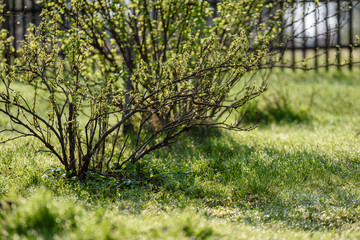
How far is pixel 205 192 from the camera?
425 centimetres

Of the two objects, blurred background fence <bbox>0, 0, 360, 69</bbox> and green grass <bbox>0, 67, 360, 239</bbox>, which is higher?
blurred background fence <bbox>0, 0, 360, 69</bbox>

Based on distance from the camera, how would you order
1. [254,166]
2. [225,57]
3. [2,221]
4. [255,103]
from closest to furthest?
[2,221] → [225,57] → [254,166] → [255,103]

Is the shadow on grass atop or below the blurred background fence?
below

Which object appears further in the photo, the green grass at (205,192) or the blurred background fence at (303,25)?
the blurred background fence at (303,25)

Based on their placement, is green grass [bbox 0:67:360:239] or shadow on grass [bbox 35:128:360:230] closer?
green grass [bbox 0:67:360:239]

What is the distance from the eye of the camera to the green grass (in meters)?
2.72

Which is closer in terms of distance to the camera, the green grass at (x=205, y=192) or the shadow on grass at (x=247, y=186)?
the green grass at (x=205, y=192)

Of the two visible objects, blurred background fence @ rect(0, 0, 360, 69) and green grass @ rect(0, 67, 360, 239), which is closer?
green grass @ rect(0, 67, 360, 239)

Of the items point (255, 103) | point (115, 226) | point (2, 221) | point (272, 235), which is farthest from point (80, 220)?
point (255, 103)

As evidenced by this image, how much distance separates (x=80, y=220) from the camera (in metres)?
2.67

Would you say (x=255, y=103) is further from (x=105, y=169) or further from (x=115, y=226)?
(x=115, y=226)

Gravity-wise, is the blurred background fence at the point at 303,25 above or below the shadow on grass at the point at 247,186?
above

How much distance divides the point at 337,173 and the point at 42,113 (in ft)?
19.2

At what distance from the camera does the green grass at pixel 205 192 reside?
2.72 m
